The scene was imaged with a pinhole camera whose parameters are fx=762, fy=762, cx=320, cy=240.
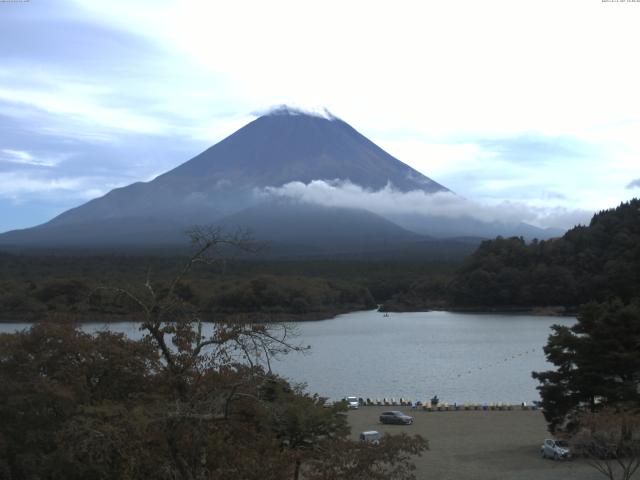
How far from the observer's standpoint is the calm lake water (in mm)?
22366

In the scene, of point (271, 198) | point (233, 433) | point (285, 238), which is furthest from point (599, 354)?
point (271, 198)

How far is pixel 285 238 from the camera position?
10238 cm

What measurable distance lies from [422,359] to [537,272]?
25.1 metres

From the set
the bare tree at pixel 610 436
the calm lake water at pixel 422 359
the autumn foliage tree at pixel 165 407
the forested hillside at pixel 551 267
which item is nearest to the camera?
the autumn foliage tree at pixel 165 407

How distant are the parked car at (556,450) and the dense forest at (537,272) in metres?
35.6

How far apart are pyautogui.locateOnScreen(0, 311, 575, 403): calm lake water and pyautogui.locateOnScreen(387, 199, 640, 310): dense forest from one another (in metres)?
5.74

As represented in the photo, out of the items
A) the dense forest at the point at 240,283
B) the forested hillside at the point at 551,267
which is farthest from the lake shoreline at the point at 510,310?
the dense forest at the point at 240,283

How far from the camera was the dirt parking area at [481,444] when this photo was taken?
1135 cm

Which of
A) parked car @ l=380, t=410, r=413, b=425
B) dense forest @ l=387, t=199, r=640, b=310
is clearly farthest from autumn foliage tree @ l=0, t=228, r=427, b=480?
dense forest @ l=387, t=199, r=640, b=310

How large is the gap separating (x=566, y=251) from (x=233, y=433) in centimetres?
5056

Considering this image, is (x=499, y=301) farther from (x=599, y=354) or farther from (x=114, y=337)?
(x=114, y=337)

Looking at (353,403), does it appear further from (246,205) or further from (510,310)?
(246,205)

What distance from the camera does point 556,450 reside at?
39.8 feet

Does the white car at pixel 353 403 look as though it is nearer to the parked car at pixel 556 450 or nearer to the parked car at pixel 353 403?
the parked car at pixel 353 403
